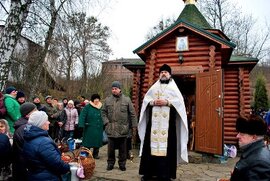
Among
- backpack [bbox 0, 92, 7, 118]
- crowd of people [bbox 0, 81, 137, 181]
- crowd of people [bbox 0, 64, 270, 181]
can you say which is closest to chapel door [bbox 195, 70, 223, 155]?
crowd of people [bbox 0, 64, 270, 181]

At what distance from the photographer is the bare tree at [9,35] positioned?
8.16 meters

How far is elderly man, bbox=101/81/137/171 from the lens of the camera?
21.0 feet

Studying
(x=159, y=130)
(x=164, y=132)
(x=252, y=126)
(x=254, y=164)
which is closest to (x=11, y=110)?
(x=159, y=130)

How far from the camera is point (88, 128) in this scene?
8.01m

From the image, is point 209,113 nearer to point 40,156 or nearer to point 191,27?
point 191,27

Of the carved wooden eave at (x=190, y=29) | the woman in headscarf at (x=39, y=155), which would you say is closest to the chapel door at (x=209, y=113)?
the carved wooden eave at (x=190, y=29)

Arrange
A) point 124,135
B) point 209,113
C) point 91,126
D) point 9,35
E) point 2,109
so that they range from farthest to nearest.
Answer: point 209,113, point 9,35, point 91,126, point 124,135, point 2,109

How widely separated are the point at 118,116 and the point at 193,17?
288 inches

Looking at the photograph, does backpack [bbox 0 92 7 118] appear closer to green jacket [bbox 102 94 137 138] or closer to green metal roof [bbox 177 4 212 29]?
green jacket [bbox 102 94 137 138]

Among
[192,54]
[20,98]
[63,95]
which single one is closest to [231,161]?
[192,54]

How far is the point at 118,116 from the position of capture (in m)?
6.47

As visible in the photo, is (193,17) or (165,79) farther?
(193,17)

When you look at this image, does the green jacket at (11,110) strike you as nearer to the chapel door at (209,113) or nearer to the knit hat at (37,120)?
the knit hat at (37,120)

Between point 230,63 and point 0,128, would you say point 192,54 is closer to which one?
point 230,63
